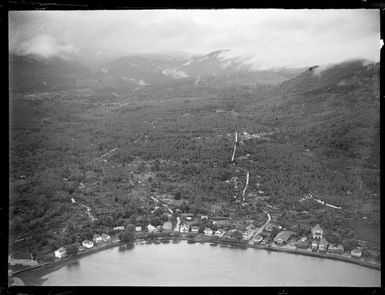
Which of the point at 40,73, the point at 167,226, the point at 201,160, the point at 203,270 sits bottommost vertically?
the point at 203,270

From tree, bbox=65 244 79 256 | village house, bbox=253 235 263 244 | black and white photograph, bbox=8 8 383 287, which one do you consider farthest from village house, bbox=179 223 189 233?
tree, bbox=65 244 79 256

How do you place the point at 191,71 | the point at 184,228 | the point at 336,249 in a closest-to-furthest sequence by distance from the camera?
the point at 336,249 < the point at 184,228 < the point at 191,71

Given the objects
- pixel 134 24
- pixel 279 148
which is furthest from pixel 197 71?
pixel 279 148

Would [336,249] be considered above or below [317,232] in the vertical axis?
below

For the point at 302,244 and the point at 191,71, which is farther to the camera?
the point at 191,71

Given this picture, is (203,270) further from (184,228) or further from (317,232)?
(317,232)

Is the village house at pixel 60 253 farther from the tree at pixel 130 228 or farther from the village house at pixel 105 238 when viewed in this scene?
the tree at pixel 130 228

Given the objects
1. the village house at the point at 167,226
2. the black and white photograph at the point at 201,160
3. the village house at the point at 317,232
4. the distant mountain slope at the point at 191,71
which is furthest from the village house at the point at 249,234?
the distant mountain slope at the point at 191,71

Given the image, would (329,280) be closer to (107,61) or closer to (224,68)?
(224,68)

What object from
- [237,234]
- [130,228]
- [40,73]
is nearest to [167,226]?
[130,228]
